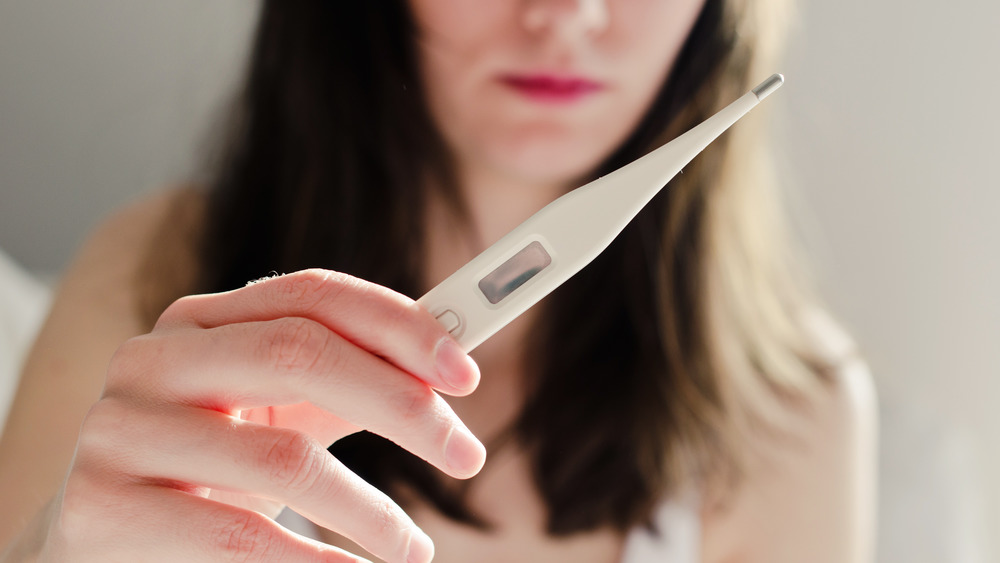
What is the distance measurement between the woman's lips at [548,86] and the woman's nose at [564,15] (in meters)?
0.03

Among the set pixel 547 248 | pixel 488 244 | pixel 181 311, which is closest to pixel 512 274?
pixel 547 248

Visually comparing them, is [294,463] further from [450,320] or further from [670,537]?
[670,537]

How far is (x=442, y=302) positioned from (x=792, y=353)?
67 cm

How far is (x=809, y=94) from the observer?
1.07 metres

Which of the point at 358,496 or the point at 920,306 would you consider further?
the point at 920,306

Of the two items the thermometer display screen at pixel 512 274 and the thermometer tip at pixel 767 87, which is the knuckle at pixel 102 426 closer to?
the thermometer display screen at pixel 512 274

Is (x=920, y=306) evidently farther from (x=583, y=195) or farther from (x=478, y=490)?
(x=583, y=195)

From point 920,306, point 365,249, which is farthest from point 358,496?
point 920,306

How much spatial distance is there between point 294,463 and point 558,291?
52cm

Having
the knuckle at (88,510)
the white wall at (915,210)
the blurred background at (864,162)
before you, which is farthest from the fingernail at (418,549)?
the white wall at (915,210)

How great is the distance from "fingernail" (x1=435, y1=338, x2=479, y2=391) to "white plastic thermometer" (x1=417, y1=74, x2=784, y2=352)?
13mm

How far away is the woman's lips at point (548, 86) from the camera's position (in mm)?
564

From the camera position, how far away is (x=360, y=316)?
28 centimetres

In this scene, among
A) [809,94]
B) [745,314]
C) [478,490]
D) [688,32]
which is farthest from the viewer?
[809,94]
